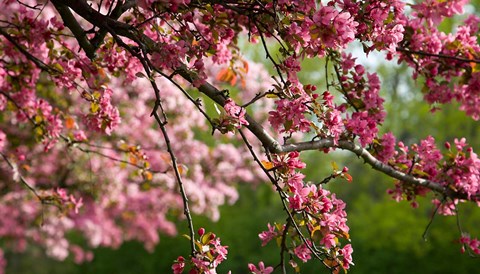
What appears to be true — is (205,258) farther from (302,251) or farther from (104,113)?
(104,113)

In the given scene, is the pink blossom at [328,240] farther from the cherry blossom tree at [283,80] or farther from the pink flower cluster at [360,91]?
the pink flower cluster at [360,91]

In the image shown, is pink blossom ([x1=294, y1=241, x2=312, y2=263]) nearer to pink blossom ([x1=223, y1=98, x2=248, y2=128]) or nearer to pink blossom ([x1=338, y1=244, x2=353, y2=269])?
Answer: pink blossom ([x1=338, y1=244, x2=353, y2=269])

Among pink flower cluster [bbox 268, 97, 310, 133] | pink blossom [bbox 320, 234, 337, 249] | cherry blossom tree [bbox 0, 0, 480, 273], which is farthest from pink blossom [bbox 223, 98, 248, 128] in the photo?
pink blossom [bbox 320, 234, 337, 249]

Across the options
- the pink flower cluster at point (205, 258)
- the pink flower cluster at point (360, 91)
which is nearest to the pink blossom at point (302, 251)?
the pink flower cluster at point (205, 258)

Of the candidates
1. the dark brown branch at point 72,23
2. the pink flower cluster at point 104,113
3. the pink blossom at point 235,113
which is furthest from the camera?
the pink flower cluster at point 104,113

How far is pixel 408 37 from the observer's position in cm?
395

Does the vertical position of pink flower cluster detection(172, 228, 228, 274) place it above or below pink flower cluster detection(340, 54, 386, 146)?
below

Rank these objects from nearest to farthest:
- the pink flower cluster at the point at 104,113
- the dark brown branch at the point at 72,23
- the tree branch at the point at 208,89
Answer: the tree branch at the point at 208,89
the dark brown branch at the point at 72,23
the pink flower cluster at the point at 104,113

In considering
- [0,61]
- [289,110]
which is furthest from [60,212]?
[289,110]

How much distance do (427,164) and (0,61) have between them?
2868mm

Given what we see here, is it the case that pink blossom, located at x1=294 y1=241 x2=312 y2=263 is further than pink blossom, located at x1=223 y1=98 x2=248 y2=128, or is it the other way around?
pink blossom, located at x1=294 y1=241 x2=312 y2=263

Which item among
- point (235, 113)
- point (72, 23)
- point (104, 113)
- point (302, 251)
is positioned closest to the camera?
point (235, 113)

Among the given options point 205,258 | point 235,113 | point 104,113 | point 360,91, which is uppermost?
point 360,91

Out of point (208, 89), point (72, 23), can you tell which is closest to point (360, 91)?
point (208, 89)
